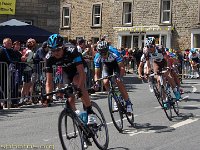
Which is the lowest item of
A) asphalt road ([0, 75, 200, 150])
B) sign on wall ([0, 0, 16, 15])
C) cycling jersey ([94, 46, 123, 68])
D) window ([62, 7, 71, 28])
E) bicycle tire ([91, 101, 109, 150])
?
asphalt road ([0, 75, 200, 150])

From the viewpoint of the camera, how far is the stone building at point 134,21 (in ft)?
122

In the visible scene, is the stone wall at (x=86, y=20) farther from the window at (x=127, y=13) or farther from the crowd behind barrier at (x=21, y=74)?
the crowd behind barrier at (x=21, y=74)

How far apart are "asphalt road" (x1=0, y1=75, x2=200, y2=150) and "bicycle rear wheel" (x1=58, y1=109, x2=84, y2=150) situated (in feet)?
3.06

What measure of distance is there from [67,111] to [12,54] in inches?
277

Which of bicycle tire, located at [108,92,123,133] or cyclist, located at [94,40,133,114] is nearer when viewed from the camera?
bicycle tire, located at [108,92,123,133]

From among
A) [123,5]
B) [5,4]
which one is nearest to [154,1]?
[123,5]

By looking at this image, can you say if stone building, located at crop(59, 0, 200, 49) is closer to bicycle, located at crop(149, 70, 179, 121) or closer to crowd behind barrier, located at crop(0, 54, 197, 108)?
crowd behind barrier, located at crop(0, 54, 197, 108)

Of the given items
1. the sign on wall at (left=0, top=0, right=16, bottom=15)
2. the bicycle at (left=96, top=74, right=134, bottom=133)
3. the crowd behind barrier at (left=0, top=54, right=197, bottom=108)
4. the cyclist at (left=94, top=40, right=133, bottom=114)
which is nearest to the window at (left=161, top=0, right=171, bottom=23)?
the sign on wall at (left=0, top=0, right=16, bottom=15)

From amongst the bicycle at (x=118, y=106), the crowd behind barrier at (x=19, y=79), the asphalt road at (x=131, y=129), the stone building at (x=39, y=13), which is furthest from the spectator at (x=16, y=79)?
the stone building at (x=39, y=13)

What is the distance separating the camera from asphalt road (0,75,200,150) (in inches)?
334

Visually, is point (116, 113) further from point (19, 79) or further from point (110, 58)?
point (19, 79)

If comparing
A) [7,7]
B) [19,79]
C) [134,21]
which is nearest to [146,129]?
[19,79]

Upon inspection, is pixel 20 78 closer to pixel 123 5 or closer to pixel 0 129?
pixel 0 129

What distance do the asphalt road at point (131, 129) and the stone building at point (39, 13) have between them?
11.6 metres
